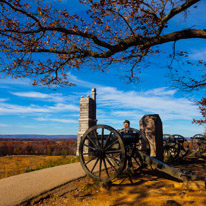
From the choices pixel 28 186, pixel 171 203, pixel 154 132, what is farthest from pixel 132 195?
pixel 154 132

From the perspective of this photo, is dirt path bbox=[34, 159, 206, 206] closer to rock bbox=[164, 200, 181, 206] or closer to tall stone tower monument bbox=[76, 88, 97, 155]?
rock bbox=[164, 200, 181, 206]

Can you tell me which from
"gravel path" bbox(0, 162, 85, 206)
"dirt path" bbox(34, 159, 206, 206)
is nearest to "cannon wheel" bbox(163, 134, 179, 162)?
"dirt path" bbox(34, 159, 206, 206)

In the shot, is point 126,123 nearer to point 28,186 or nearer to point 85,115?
point 28,186

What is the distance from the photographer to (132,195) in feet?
12.7

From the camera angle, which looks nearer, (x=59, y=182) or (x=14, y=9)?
(x=59, y=182)

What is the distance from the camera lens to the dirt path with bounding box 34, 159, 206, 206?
344 cm

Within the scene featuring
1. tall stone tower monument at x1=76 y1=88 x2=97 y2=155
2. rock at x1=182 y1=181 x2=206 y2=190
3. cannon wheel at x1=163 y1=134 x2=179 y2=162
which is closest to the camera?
rock at x1=182 y1=181 x2=206 y2=190

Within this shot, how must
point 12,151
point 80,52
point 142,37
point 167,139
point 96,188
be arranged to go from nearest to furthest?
point 96,188 < point 142,37 < point 80,52 < point 167,139 < point 12,151

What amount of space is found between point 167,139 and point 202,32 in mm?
5557

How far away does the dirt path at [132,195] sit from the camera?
344 cm

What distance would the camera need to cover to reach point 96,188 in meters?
4.42

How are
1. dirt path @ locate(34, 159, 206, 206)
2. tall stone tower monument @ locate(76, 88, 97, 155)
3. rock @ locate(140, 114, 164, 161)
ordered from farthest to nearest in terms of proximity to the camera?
tall stone tower monument @ locate(76, 88, 97, 155)
rock @ locate(140, 114, 164, 161)
dirt path @ locate(34, 159, 206, 206)

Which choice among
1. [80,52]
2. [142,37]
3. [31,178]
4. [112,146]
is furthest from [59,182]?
[142,37]

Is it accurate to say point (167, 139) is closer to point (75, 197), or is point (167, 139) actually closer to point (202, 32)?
point (202, 32)
